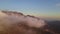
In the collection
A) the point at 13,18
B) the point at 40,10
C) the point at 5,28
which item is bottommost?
the point at 5,28

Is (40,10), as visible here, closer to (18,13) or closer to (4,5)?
(18,13)

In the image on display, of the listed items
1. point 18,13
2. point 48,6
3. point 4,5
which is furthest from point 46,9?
point 4,5

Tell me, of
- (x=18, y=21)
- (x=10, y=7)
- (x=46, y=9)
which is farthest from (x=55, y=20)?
(x=10, y=7)

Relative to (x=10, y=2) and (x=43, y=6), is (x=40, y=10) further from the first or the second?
(x=10, y=2)

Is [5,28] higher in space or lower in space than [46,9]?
lower

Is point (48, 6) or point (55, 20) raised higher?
point (48, 6)

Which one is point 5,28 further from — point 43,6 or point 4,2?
point 43,6

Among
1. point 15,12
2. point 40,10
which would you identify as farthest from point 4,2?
point 40,10
